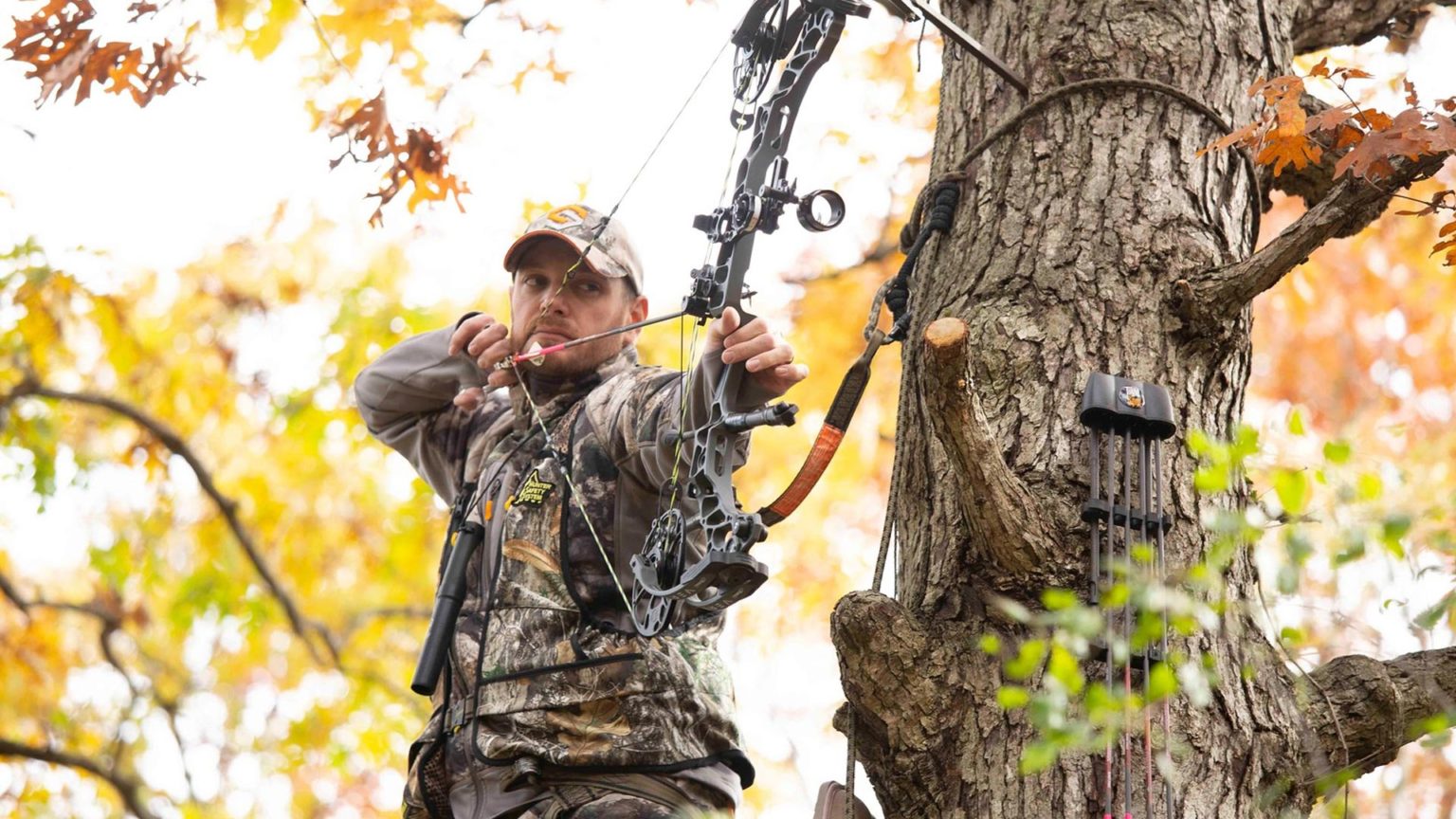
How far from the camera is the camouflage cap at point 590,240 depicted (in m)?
3.62

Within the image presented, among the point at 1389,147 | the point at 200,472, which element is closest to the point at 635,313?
the point at 1389,147

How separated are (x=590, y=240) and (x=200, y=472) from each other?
14.4ft

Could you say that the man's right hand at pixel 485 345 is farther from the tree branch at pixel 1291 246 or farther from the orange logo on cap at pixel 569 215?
the tree branch at pixel 1291 246

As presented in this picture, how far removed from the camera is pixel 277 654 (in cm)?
1380

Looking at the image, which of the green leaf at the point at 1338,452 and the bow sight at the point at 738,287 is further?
the bow sight at the point at 738,287

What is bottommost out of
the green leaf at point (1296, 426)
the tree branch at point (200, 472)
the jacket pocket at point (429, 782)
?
the green leaf at point (1296, 426)

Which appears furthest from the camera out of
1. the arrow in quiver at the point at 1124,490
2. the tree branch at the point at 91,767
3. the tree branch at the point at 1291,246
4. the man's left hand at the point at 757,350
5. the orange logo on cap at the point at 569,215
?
the tree branch at the point at 91,767

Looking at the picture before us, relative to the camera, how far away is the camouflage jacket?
3.07 metres

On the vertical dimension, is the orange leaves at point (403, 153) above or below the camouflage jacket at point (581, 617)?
above

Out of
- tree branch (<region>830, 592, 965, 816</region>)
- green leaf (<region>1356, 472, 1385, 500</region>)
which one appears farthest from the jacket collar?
green leaf (<region>1356, 472, 1385, 500</region>)

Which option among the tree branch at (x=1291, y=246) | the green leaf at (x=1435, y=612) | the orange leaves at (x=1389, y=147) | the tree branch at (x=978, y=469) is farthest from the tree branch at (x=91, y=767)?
the green leaf at (x=1435, y=612)

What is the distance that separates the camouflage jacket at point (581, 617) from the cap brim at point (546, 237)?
25 cm

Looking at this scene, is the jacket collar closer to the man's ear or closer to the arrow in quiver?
the man's ear

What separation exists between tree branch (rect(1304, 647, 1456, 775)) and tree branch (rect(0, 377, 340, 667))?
19.3ft
